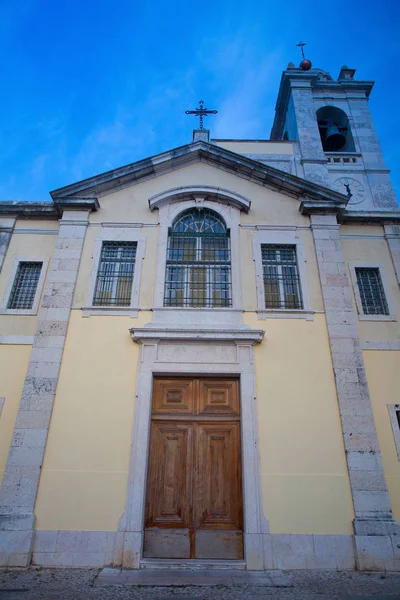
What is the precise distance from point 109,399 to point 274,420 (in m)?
2.98

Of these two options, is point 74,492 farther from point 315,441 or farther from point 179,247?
point 179,247

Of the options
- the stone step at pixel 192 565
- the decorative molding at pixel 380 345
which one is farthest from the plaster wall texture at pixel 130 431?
the decorative molding at pixel 380 345

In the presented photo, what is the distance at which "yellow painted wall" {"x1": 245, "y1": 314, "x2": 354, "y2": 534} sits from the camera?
604 cm

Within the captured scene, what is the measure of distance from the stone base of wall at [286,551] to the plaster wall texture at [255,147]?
12.2 m

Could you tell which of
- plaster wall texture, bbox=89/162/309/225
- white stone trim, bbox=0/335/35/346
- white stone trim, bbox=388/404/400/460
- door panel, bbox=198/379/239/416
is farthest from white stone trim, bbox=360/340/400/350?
white stone trim, bbox=0/335/35/346

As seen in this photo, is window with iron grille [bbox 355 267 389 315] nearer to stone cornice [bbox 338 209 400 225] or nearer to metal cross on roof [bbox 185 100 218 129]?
stone cornice [bbox 338 209 400 225]

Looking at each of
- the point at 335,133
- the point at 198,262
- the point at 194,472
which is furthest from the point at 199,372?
the point at 335,133

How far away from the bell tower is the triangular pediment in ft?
15.3

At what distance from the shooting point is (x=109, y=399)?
6.73 metres

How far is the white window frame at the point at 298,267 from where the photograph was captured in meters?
7.57

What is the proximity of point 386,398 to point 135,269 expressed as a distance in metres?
5.62

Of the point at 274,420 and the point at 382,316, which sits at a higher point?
the point at 382,316

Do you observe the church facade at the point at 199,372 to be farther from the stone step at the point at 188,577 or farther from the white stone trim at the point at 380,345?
the stone step at the point at 188,577

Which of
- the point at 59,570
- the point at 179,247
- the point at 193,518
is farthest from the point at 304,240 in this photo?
the point at 59,570
